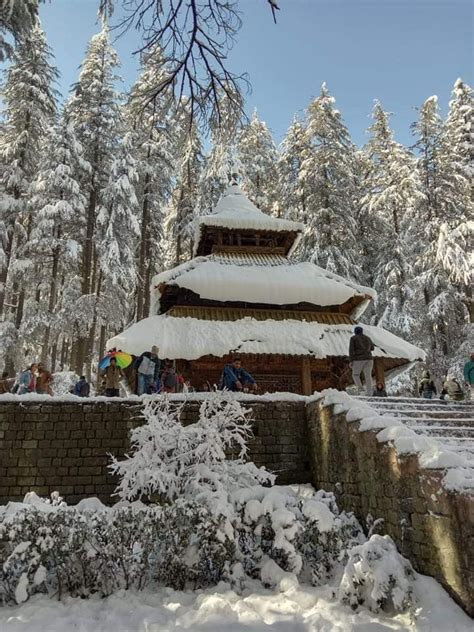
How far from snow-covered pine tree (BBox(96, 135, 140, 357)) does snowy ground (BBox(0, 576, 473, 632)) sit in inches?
670

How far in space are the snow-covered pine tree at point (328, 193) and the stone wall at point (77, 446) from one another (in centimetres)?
1668

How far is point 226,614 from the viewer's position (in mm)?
5078

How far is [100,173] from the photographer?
24484 mm

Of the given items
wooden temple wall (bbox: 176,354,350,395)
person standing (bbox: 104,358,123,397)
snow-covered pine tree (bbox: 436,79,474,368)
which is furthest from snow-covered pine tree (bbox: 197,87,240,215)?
snow-covered pine tree (bbox: 436,79,474,368)

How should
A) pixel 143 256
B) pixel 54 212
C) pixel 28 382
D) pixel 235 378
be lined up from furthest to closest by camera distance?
1. pixel 143 256
2. pixel 54 212
3. pixel 28 382
4. pixel 235 378

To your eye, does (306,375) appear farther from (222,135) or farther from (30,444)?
(222,135)

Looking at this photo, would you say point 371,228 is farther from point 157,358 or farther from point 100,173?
point 157,358

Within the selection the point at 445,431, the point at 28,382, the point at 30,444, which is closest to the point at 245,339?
the point at 28,382

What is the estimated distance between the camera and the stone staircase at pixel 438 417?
23.8 ft

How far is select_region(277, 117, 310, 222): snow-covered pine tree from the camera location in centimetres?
2866

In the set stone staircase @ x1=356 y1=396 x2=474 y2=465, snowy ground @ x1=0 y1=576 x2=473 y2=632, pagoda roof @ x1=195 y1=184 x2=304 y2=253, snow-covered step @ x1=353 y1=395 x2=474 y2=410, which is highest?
pagoda roof @ x1=195 y1=184 x2=304 y2=253

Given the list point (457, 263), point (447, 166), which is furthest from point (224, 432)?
point (447, 166)

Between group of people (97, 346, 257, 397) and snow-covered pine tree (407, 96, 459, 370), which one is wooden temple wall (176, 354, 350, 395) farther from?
snow-covered pine tree (407, 96, 459, 370)

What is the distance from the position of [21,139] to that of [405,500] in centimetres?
2325
